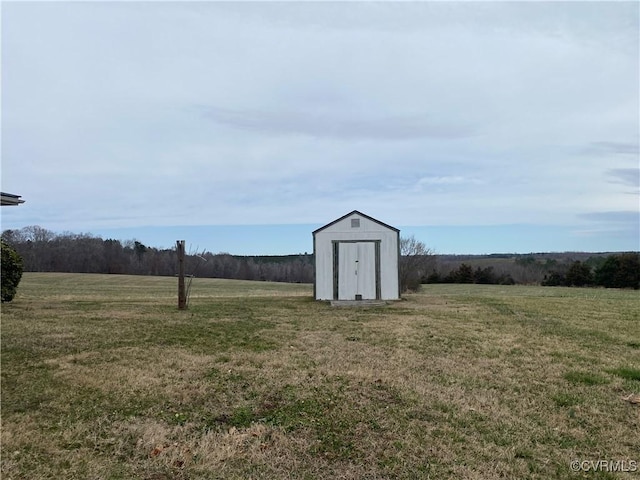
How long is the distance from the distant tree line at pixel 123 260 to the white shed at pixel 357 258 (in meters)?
31.7

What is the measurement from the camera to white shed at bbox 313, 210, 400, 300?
15.4m

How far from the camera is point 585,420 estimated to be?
4035mm

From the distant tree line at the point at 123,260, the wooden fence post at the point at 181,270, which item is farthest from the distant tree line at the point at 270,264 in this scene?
the wooden fence post at the point at 181,270

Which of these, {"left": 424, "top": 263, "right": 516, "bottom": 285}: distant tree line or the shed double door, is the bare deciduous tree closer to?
the shed double door

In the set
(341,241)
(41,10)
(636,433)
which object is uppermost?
(41,10)

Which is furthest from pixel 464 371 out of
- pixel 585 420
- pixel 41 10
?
pixel 41 10

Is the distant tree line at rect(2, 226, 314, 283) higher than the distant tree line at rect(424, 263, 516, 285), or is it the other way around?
the distant tree line at rect(2, 226, 314, 283)

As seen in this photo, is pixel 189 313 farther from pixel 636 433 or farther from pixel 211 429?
pixel 636 433

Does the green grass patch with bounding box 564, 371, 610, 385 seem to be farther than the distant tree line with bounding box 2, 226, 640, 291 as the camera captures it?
No

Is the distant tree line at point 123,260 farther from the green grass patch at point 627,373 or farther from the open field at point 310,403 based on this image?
the green grass patch at point 627,373

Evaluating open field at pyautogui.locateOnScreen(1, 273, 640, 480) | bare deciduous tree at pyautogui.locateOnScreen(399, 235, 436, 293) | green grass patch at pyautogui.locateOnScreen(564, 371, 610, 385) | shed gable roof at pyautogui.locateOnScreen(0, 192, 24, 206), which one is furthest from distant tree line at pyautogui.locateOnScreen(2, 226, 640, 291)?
green grass patch at pyautogui.locateOnScreen(564, 371, 610, 385)

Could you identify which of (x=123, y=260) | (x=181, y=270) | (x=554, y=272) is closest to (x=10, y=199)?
(x=181, y=270)

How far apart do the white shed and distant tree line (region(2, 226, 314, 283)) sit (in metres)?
31.7

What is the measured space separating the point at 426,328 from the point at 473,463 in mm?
6111
